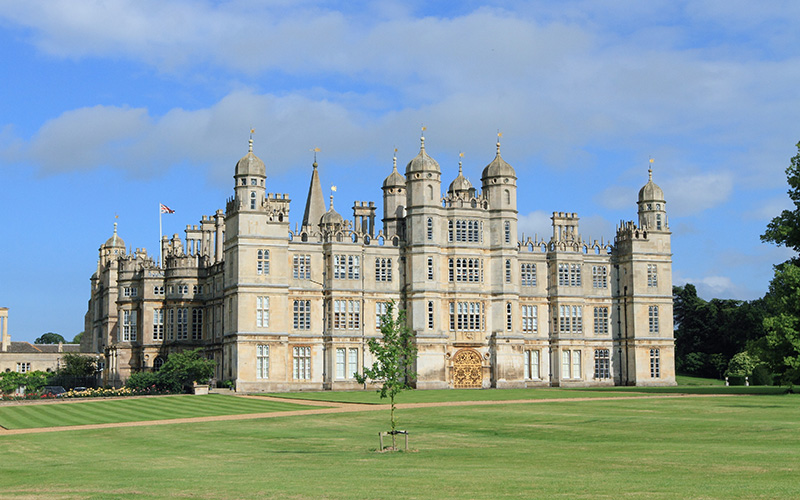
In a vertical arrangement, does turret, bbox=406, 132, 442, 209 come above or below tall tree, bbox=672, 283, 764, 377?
above

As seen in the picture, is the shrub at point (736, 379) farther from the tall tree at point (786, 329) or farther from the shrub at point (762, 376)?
the tall tree at point (786, 329)

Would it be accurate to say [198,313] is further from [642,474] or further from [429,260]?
[642,474]

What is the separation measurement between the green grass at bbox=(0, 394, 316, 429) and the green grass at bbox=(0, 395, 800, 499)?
6.01 metres

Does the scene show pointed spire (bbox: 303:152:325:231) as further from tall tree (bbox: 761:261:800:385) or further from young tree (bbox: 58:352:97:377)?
tall tree (bbox: 761:261:800:385)

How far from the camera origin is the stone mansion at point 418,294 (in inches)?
3029

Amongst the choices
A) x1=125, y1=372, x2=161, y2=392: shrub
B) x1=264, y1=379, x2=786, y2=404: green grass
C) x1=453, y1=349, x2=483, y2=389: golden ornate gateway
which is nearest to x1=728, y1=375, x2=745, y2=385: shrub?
x1=264, y1=379, x2=786, y2=404: green grass

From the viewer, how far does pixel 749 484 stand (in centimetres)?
2353

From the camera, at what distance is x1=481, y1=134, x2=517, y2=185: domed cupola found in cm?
8175

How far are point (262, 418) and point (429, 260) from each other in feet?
100

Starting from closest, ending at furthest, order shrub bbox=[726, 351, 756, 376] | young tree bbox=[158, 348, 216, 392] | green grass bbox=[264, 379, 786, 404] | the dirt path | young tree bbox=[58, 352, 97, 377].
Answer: the dirt path < green grass bbox=[264, 379, 786, 404] < young tree bbox=[158, 348, 216, 392] < shrub bbox=[726, 351, 756, 376] < young tree bbox=[58, 352, 97, 377]

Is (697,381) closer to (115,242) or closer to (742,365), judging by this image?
(742,365)

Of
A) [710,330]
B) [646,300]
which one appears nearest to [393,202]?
[646,300]

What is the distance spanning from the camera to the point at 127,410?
191ft

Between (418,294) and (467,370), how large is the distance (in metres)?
7.21
